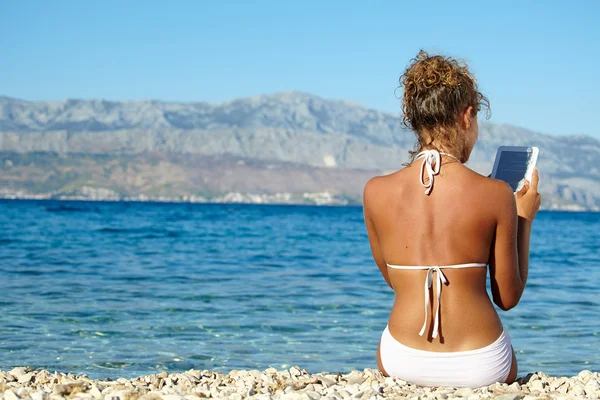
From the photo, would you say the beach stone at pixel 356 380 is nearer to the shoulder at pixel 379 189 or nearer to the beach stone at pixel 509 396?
the beach stone at pixel 509 396

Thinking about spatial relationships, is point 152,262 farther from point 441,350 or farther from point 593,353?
point 441,350

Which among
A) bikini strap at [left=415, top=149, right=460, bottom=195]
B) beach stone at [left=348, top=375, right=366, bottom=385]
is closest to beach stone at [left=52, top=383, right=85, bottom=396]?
beach stone at [left=348, top=375, right=366, bottom=385]

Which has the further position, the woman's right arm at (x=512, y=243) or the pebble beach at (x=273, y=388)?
the pebble beach at (x=273, y=388)

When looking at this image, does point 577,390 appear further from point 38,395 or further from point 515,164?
point 38,395

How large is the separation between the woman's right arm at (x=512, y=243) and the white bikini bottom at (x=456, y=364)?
0.22 metres

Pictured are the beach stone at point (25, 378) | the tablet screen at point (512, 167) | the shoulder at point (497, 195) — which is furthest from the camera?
the beach stone at point (25, 378)

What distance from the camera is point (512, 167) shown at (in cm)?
380

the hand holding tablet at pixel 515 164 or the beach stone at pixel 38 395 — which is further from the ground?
the hand holding tablet at pixel 515 164

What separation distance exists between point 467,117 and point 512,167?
0.46 m

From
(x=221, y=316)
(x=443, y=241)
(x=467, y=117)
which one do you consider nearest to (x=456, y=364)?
(x=443, y=241)

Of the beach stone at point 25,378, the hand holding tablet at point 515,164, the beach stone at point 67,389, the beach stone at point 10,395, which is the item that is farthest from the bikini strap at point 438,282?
the beach stone at point 25,378

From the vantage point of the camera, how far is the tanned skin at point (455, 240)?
11.2 ft

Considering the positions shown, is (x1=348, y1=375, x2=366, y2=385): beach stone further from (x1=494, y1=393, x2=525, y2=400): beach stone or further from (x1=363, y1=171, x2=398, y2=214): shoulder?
(x1=363, y1=171, x2=398, y2=214): shoulder

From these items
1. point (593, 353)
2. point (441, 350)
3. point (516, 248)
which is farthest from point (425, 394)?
point (593, 353)
